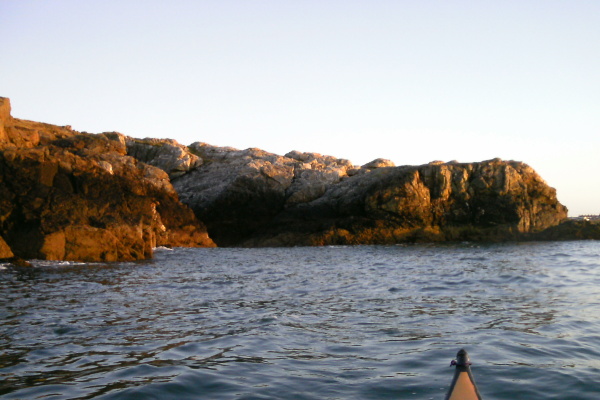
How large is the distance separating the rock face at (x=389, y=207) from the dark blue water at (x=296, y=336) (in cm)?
2155

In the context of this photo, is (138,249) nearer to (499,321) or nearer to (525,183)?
(499,321)

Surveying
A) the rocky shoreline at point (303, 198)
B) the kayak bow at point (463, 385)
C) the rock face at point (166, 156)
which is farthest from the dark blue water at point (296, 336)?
the rock face at point (166, 156)

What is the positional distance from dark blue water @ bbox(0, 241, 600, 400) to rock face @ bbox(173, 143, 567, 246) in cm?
2155

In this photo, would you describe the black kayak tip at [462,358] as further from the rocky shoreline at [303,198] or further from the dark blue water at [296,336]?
the rocky shoreline at [303,198]

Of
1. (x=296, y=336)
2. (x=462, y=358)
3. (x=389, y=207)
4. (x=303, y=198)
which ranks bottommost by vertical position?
(x=296, y=336)

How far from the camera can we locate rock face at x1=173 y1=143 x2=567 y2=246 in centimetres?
3794

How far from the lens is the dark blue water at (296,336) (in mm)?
6363

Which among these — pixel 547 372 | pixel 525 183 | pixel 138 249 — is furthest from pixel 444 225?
pixel 547 372

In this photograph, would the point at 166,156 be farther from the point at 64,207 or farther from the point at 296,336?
the point at 296,336

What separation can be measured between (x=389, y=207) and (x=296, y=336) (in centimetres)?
2978

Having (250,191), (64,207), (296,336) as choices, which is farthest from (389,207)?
(296,336)

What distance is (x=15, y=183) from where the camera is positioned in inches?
829

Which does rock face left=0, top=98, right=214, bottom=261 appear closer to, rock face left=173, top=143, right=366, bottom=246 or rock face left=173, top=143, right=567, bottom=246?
rock face left=173, top=143, right=567, bottom=246

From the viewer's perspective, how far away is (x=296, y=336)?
8.85 m
